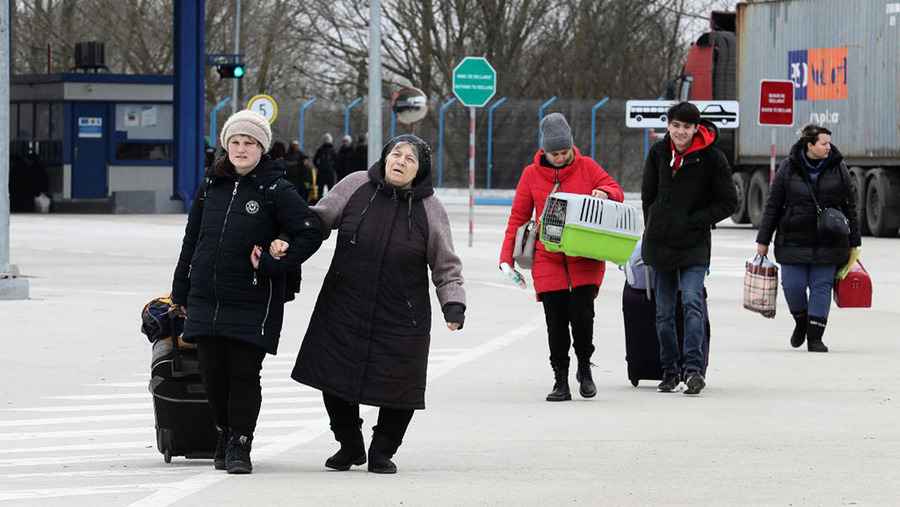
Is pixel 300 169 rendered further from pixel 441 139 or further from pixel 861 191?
pixel 441 139

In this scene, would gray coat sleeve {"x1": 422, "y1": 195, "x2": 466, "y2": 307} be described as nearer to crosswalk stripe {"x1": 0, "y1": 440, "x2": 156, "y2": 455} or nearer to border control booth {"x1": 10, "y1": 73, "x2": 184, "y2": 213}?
crosswalk stripe {"x1": 0, "y1": 440, "x2": 156, "y2": 455}

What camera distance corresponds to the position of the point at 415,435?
33.7 feet

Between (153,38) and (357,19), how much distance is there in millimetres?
5859

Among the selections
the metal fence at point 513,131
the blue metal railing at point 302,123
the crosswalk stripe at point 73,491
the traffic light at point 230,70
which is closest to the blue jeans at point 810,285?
the crosswalk stripe at point 73,491

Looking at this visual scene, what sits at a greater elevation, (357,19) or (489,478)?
(357,19)

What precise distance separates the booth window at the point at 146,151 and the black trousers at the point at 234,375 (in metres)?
33.9

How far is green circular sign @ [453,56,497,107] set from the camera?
107 ft

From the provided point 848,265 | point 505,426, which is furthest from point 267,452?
point 848,265

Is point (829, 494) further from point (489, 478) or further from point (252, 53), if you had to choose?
point (252, 53)

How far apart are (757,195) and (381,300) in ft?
98.4

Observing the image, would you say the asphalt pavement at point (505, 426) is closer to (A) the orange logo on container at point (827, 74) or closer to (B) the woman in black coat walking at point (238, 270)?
(B) the woman in black coat walking at point (238, 270)

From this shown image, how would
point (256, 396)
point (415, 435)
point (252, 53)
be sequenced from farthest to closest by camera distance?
point (252, 53) → point (415, 435) → point (256, 396)

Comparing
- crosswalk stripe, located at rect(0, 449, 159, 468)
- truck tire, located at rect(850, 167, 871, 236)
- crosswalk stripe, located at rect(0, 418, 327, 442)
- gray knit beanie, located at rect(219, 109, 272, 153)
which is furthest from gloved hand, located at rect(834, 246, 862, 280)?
truck tire, located at rect(850, 167, 871, 236)

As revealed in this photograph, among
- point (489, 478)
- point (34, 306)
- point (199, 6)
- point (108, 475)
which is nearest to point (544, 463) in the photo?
Answer: point (489, 478)
